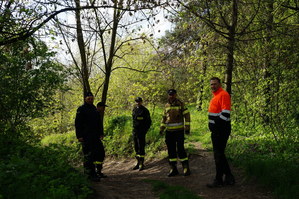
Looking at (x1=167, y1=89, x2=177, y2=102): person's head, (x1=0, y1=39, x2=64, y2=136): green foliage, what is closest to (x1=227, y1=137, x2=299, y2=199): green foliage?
(x1=167, y1=89, x2=177, y2=102): person's head

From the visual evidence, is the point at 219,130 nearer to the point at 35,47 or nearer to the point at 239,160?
the point at 239,160

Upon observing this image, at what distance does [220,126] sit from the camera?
18.3 ft

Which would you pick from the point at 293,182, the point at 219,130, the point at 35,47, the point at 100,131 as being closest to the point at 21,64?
the point at 35,47

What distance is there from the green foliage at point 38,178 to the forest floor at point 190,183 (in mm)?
591

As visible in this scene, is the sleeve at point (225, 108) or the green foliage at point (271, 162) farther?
the sleeve at point (225, 108)

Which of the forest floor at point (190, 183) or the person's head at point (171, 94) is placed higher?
the person's head at point (171, 94)

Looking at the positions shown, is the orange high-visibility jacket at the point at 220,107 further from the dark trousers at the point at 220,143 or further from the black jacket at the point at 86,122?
the black jacket at the point at 86,122

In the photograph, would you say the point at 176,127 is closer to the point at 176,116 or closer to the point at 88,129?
the point at 176,116

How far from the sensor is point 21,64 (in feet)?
23.1

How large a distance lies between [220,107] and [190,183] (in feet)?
7.34

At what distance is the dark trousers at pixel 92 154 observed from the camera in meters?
6.57

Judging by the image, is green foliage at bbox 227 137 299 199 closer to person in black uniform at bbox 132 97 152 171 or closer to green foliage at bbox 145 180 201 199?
green foliage at bbox 145 180 201 199

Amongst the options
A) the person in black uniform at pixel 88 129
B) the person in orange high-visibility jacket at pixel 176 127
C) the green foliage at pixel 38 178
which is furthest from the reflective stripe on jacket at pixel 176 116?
the green foliage at pixel 38 178

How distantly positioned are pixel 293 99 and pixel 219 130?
3.54 metres
